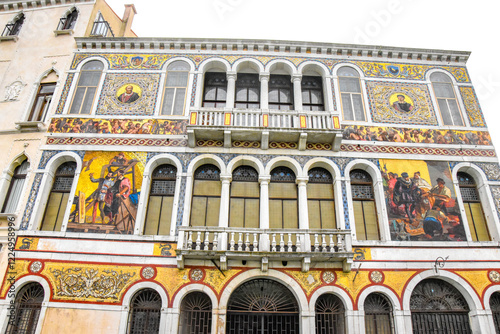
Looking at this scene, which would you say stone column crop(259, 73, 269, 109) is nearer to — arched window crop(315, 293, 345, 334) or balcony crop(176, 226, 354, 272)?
balcony crop(176, 226, 354, 272)

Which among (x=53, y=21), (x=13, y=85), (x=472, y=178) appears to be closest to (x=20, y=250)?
(x=13, y=85)

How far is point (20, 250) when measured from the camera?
13680mm

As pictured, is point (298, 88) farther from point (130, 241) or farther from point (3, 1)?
point (3, 1)

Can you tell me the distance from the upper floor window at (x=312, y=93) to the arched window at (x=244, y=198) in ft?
15.2

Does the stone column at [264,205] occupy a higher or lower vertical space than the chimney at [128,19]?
lower

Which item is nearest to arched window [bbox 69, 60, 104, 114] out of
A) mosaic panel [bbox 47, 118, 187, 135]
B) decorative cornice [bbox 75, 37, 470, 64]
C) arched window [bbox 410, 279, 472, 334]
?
mosaic panel [bbox 47, 118, 187, 135]

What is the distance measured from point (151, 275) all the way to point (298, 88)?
34.0 feet

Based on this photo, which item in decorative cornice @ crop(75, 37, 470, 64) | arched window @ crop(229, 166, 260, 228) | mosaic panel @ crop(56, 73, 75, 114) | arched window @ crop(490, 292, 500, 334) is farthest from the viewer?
decorative cornice @ crop(75, 37, 470, 64)

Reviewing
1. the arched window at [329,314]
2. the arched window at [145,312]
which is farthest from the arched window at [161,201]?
the arched window at [329,314]

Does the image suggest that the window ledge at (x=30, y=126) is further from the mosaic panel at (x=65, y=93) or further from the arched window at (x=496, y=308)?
the arched window at (x=496, y=308)

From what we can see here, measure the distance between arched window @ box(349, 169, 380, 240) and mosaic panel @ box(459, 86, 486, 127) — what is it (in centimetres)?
585

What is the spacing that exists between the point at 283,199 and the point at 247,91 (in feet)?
19.6

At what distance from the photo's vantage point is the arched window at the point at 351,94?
16.7m

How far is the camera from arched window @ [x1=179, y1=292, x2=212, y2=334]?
12844 millimetres
